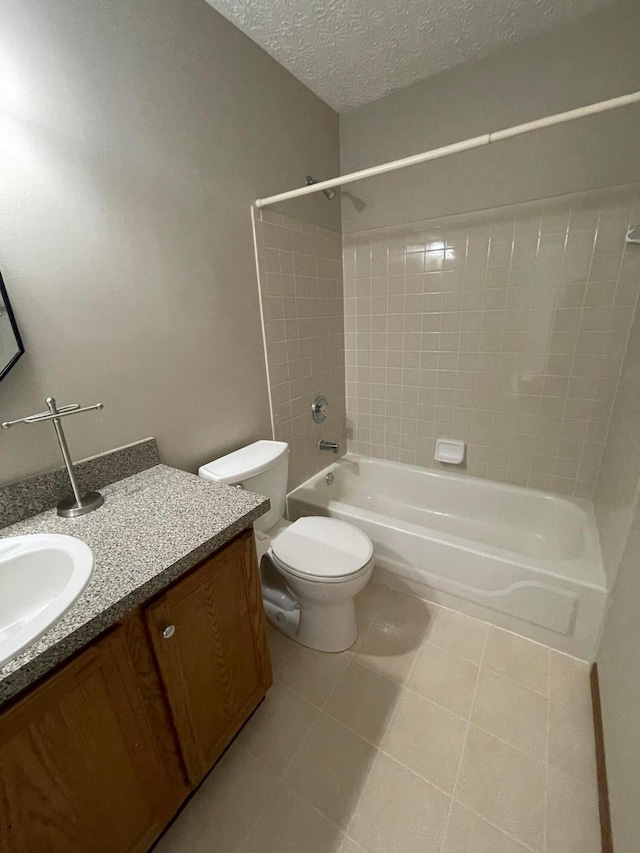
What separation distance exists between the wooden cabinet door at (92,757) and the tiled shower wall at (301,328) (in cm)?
120

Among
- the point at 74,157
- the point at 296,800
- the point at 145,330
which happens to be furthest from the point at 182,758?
the point at 74,157

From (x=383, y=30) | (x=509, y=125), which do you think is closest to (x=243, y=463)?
(x=383, y=30)

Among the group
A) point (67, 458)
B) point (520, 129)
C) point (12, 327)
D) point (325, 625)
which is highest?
point (520, 129)

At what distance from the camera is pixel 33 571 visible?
0.79 m

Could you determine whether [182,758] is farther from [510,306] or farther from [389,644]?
[510,306]

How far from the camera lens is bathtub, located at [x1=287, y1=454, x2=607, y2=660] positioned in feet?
4.40

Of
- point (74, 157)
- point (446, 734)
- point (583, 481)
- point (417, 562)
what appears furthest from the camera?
point (583, 481)

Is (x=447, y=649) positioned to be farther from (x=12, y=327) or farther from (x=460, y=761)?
(x=12, y=327)

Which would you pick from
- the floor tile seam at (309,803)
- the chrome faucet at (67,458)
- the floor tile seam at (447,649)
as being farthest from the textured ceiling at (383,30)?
the floor tile seam at (309,803)

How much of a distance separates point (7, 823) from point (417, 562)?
1.45 m

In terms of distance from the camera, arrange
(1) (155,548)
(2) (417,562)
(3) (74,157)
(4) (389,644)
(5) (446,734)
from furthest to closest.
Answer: (2) (417,562) → (4) (389,644) → (5) (446,734) → (3) (74,157) → (1) (155,548)

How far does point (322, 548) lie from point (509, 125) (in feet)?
6.70

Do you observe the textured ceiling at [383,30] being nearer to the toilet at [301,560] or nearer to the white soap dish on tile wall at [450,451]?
the toilet at [301,560]

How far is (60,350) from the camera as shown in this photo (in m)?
0.98
